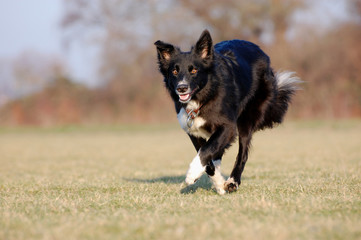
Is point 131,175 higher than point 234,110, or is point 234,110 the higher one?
point 234,110

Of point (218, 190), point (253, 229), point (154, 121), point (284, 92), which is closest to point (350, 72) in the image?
point (154, 121)

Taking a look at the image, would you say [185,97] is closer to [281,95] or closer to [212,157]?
[212,157]

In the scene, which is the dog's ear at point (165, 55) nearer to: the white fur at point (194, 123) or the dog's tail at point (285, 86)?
the white fur at point (194, 123)

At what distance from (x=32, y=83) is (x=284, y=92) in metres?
51.9

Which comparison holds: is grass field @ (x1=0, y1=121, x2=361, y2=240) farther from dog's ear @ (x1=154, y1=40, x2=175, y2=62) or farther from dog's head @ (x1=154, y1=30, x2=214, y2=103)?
dog's ear @ (x1=154, y1=40, x2=175, y2=62)

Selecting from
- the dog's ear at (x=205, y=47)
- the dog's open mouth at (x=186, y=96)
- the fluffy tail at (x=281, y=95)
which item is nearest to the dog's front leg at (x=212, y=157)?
the dog's open mouth at (x=186, y=96)

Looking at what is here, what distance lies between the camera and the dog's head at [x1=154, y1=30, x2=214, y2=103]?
216 inches

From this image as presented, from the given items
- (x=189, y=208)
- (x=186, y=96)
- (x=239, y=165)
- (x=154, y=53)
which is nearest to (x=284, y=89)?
(x=239, y=165)

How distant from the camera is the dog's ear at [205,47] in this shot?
566 centimetres

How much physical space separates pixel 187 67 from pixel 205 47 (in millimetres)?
348

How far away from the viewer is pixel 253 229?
11.1 ft

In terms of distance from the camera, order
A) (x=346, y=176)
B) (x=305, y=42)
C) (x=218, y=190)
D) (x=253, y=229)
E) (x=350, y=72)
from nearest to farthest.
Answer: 1. (x=253, y=229)
2. (x=218, y=190)
3. (x=346, y=176)
4. (x=350, y=72)
5. (x=305, y=42)

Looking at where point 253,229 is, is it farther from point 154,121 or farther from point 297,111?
point 154,121

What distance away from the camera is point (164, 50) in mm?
5941
